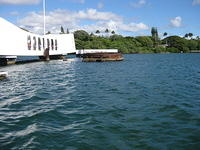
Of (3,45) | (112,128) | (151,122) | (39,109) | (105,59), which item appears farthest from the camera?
(105,59)

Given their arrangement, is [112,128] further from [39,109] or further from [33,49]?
[33,49]

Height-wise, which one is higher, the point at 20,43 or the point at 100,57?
the point at 20,43

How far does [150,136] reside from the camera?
33.4 ft

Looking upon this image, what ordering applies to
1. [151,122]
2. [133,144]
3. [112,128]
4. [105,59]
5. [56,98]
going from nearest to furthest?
[133,144], [112,128], [151,122], [56,98], [105,59]

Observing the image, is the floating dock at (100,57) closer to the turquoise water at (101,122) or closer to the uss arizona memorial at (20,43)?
the uss arizona memorial at (20,43)

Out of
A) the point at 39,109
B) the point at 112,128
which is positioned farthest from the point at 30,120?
the point at 112,128

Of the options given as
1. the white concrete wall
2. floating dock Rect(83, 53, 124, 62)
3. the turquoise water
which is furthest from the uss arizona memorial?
the turquoise water

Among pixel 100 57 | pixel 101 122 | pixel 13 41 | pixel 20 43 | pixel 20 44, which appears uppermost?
pixel 13 41

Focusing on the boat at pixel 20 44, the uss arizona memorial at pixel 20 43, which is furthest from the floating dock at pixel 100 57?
the uss arizona memorial at pixel 20 43

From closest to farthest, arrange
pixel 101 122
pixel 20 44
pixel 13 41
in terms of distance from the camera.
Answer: pixel 101 122 → pixel 13 41 → pixel 20 44

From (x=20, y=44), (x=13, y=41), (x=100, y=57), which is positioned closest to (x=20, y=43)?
(x=20, y=44)

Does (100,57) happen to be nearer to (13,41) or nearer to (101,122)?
(13,41)

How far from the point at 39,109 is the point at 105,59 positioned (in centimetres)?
6372

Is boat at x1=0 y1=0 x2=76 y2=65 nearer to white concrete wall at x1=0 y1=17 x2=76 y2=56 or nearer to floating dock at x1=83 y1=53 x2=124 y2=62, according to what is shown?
white concrete wall at x1=0 y1=17 x2=76 y2=56
